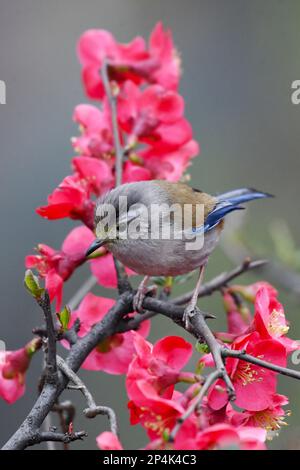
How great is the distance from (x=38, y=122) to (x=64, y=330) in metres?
3.38

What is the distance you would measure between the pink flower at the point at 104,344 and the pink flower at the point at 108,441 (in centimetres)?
71

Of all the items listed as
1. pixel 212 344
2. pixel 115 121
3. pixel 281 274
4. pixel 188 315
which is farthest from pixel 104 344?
pixel 281 274

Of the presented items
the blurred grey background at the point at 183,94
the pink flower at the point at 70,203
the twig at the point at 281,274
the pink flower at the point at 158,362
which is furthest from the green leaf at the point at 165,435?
the blurred grey background at the point at 183,94

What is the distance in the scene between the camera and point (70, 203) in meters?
2.04

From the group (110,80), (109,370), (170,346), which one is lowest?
(109,370)

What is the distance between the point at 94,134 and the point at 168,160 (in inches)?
9.8

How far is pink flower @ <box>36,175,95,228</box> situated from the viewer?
201 centimetres

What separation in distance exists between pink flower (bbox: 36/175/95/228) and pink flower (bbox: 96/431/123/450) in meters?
0.87

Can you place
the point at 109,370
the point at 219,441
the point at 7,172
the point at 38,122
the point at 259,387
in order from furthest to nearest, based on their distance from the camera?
the point at 38,122 → the point at 7,172 → the point at 109,370 → the point at 259,387 → the point at 219,441

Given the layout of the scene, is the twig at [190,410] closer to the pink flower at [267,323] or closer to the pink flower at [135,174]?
the pink flower at [267,323]

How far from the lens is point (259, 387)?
1524 millimetres

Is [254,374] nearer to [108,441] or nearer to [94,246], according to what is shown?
[108,441]

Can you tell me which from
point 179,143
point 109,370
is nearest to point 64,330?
point 109,370

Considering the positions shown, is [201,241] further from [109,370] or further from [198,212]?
[109,370]
